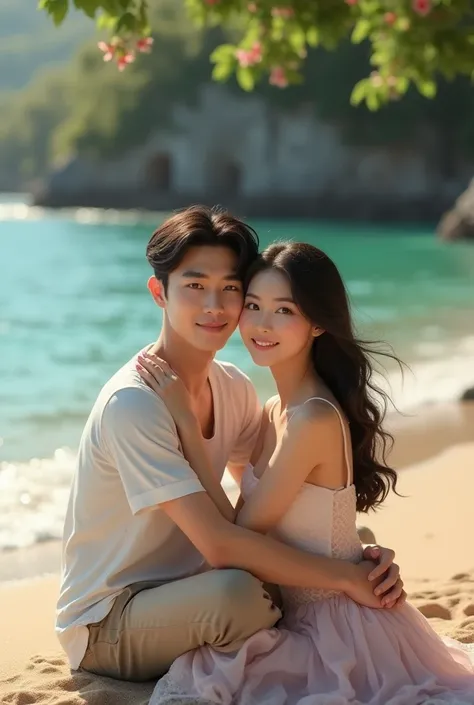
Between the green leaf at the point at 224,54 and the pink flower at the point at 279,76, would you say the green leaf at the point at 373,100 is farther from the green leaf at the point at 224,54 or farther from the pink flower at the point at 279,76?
the green leaf at the point at 224,54

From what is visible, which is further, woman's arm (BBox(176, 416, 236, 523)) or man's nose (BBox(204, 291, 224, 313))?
man's nose (BBox(204, 291, 224, 313))

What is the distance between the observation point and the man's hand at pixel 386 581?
3451mm

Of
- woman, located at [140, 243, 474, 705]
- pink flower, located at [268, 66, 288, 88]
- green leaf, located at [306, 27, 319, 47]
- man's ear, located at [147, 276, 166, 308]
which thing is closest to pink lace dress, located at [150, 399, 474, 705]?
woman, located at [140, 243, 474, 705]

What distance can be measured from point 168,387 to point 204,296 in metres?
0.34

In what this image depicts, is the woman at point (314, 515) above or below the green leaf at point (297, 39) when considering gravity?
below

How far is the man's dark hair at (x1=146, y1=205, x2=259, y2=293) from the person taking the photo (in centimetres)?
351

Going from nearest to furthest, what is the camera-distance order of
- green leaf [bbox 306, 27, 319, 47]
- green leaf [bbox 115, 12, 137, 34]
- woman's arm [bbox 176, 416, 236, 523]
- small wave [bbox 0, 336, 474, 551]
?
woman's arm [bbox 176, 416, 236, 523] < green leaf [bbox 115, 12, 137, 34] < small wave [bbox 0, 336, 474, 551] < green leaf [bbox 306, 27, 319, 47]

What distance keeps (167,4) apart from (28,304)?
4678 centimetres

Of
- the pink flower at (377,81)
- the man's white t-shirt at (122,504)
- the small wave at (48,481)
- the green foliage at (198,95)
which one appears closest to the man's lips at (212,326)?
the man's white t-shirt at (122,504)

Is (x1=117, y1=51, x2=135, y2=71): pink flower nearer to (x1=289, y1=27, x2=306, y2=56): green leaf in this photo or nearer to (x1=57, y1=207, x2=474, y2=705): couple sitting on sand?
(x1=289, y1=27, x2=306, y2=56): green leaf

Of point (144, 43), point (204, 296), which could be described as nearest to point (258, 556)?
point (204, 296)

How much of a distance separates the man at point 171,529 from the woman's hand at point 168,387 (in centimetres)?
4

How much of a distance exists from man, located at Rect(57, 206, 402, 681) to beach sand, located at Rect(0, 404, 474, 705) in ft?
0.50

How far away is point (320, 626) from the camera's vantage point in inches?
135
